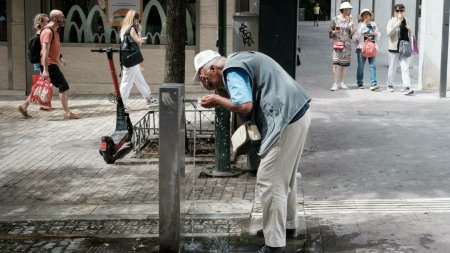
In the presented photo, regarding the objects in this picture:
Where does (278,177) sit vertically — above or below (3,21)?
below

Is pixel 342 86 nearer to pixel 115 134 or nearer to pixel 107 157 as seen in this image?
pixel 115 134

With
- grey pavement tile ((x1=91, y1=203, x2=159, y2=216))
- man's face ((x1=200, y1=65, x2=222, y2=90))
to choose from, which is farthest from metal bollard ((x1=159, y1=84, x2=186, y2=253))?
grey pavement tile ((x1=91, y1=203, x2=159, y2=216))

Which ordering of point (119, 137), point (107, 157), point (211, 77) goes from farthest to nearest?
point (119, 137) → point (107, 157) → point (211, 77)

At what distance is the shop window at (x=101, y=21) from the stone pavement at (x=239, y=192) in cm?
350

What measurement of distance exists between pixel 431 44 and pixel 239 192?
8.24 meters

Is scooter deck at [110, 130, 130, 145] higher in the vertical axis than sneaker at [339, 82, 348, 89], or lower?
lower

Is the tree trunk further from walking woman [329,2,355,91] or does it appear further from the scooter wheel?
walking woman [329,2,355,91]

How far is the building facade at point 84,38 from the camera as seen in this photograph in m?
14.8

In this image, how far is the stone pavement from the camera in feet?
19.9

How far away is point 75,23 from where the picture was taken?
15.1 m

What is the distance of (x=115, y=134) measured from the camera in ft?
31.3

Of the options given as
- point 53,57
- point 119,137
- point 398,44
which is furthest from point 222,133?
point 398,44

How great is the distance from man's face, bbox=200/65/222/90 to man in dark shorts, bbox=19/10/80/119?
666 cm

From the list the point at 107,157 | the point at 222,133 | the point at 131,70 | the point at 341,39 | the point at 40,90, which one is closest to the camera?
the point at 222,133
